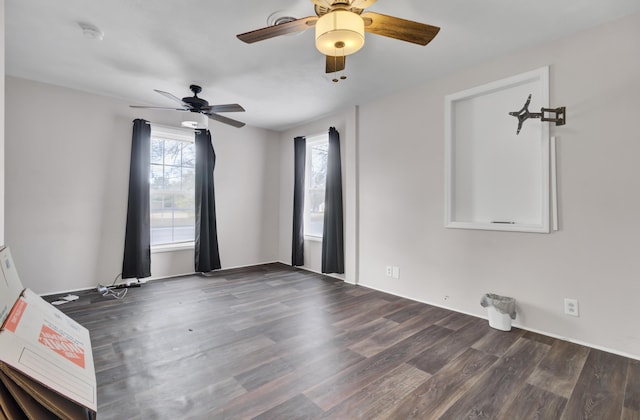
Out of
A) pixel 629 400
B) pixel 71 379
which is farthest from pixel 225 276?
pixel 629 400

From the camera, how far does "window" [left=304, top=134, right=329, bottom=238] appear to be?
508 centimetres

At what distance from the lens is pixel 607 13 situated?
220 cm

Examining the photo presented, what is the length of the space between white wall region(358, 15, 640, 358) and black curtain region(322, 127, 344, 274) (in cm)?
118

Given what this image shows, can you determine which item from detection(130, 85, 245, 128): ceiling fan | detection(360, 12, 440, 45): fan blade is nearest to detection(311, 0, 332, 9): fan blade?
detection(360, 12, 440, 45): fan blade

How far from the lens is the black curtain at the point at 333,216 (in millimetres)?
Answer: 4375

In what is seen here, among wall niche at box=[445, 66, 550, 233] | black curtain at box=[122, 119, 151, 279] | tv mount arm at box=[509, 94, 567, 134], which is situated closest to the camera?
tv mount arm at box=[509, 94, 567, 134]

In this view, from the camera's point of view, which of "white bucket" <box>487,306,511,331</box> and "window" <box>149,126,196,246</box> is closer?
"white bucket" <box>487,306,511,331</box>

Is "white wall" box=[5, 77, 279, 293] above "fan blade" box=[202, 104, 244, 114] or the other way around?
the other way around

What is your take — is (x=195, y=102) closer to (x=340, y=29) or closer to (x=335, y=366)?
(x=340, y=29)

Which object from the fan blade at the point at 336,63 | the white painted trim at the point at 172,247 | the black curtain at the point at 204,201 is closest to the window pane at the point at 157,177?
the black curtain at the point at 204,201

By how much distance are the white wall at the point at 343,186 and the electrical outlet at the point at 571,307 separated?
2.30 m

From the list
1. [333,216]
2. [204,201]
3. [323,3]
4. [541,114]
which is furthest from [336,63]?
[204,201]

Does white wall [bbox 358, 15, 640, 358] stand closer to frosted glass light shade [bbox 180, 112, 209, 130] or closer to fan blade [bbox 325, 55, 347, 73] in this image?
fan blade [bbox 325, 55, 347, 73]

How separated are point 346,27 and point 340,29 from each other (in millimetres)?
35
